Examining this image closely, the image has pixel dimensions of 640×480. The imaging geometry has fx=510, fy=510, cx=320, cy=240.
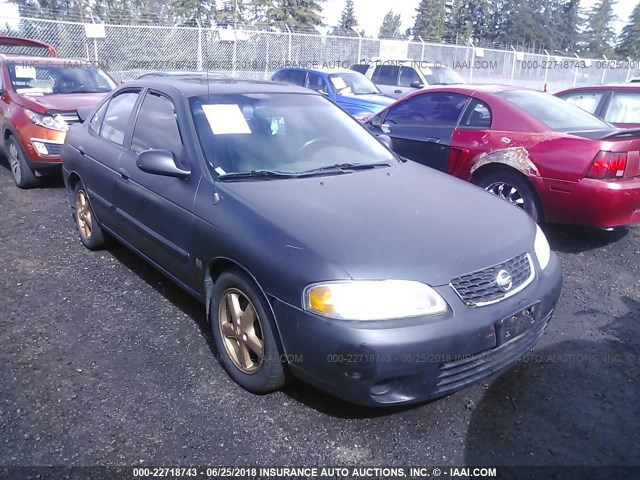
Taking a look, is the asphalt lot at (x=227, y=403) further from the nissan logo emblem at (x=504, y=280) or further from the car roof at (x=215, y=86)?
the car roof at (x=215, y=86)

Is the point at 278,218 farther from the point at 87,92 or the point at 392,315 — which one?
the point at 87,92

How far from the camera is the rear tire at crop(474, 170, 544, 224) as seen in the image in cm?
483

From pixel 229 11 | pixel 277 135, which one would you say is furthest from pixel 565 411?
pixel 229 11

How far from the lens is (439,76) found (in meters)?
13.4

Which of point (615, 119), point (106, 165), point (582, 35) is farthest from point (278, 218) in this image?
point (582, 35)

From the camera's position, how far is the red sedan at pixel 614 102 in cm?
710

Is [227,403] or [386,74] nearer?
[227,403]

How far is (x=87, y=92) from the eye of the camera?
7266 millimetres

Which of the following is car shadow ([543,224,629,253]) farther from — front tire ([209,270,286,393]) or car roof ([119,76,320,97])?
front tire ([209,270,286,393])

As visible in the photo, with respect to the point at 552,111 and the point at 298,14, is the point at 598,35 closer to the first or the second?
the point at 298,14

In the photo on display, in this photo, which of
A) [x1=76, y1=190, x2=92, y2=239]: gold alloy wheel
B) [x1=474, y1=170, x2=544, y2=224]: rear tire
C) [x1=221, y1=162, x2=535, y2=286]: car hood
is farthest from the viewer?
[x1=474, y1=170, x2=544, y2=224]: rear tire

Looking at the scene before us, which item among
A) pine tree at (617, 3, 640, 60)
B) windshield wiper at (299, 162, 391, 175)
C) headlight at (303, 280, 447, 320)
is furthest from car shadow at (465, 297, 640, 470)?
pine tree at (617, 3, 640, 60)

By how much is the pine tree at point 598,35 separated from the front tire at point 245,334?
2990 inches

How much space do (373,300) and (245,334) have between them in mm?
821
